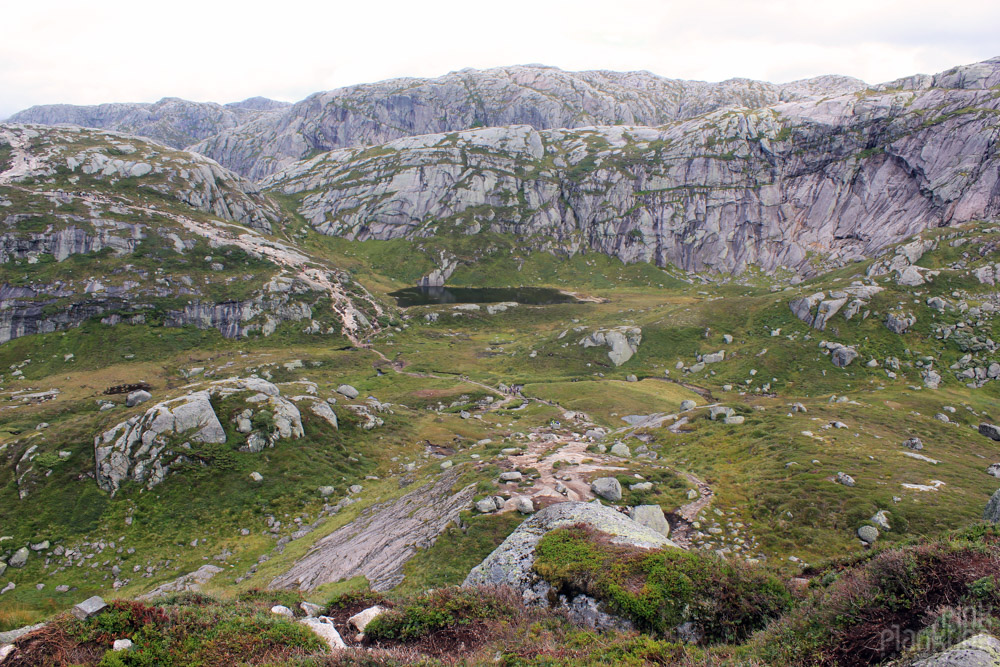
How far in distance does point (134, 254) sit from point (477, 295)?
7577cm

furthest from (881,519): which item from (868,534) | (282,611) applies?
(282,611)

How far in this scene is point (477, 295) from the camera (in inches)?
4835

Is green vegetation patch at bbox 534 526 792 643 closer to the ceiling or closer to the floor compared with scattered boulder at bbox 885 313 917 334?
closer to the ceiling

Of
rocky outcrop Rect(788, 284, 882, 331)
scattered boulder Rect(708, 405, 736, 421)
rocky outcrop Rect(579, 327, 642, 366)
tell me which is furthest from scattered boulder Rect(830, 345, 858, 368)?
scattered boulder Rect(708, 405, 736, 421)

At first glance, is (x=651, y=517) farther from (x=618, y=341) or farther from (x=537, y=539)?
(x=618, y=341)

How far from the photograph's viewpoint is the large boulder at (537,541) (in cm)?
1176

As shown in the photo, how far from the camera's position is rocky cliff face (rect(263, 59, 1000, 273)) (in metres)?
117

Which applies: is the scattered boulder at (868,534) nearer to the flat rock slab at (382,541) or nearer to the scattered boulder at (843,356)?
the flat rock slab at (382,541)

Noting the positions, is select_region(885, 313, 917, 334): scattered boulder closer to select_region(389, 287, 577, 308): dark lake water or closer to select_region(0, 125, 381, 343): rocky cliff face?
select_region(389, 287, 577, 308): dark lake water

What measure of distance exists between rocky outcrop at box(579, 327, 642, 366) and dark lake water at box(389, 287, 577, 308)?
4348cm

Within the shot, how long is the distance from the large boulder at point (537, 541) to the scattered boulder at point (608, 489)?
3.28m

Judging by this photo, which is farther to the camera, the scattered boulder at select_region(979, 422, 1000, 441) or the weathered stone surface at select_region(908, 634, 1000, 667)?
the scattered boulder at select_region(979, 422, 1000, 441)

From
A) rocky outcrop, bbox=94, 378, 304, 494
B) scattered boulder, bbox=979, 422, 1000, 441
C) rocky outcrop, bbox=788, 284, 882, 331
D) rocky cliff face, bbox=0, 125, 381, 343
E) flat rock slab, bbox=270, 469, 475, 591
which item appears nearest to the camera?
flat rock slab, bbox=270, 469, 475, 591

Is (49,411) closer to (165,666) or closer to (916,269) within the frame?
(165,666)
